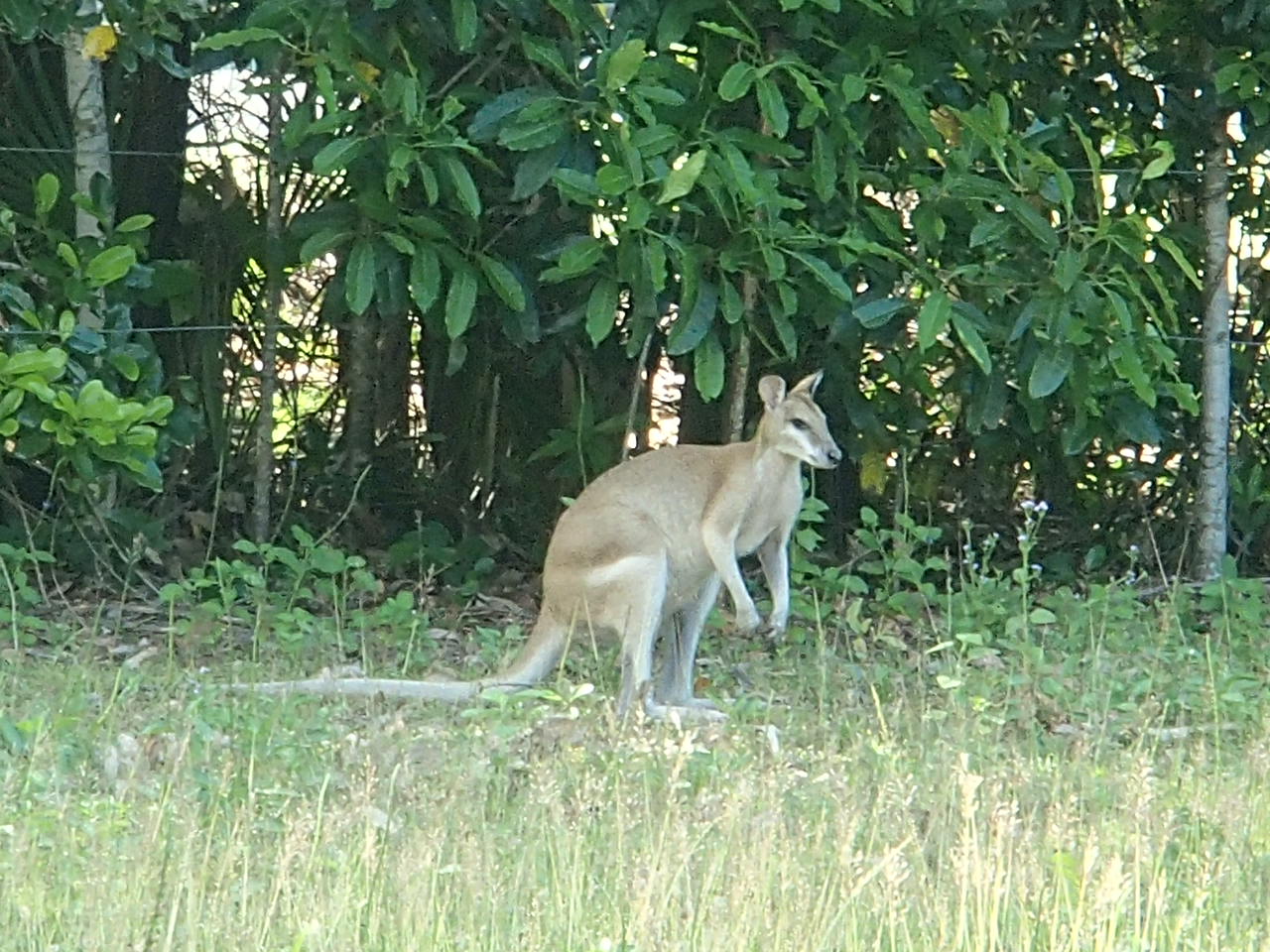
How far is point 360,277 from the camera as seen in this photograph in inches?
258

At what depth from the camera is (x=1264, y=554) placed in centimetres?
840

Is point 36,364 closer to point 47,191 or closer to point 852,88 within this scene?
point 47,191

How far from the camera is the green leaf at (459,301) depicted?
6535 mm

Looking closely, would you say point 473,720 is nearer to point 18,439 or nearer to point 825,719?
point 825,719

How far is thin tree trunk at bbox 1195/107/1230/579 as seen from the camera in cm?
774

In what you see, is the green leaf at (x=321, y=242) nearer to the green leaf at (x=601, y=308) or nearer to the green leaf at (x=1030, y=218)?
the green leaf at (x=601, y=308)

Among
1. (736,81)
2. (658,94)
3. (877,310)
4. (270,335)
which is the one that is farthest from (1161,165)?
(270,335)

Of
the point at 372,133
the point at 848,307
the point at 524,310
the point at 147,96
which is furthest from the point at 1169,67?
the point at 147,96

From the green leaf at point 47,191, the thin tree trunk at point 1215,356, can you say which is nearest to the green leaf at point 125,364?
the green leaf at point 47,191

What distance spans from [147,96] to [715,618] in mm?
3029

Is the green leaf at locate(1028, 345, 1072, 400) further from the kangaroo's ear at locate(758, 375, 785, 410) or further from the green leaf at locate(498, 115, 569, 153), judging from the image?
the green leaf at locate(498, 115, 569, 153)

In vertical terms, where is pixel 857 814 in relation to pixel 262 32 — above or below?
below

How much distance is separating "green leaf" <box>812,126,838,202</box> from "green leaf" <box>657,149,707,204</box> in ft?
1.67

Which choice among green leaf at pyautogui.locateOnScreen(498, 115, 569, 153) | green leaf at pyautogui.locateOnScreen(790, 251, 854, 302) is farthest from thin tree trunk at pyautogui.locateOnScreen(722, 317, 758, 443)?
green leaf at pyautogui.locateOnScreen(498, 115, 569, 153)
